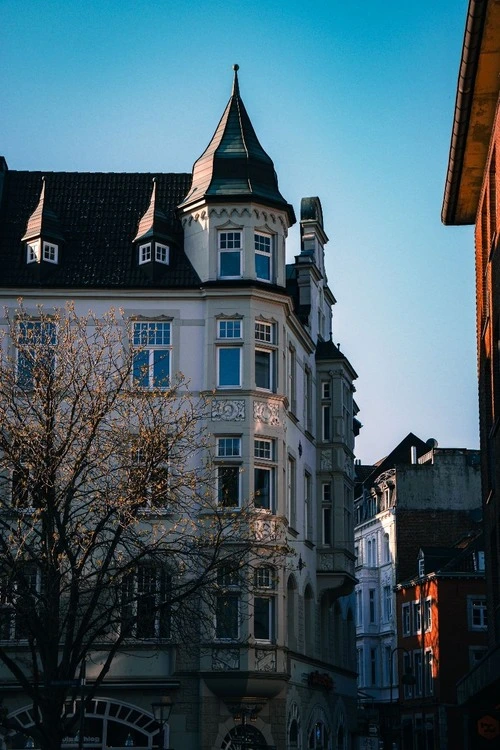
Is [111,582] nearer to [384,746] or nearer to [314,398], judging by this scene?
[314,398]

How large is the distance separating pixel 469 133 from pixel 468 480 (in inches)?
2490

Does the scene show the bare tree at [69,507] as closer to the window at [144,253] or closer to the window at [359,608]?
the window at [144,253]

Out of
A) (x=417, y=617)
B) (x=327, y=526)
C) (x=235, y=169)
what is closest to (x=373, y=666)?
(x=417, y=617)

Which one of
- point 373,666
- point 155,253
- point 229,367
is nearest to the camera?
point 229,367

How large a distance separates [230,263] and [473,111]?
17756mm

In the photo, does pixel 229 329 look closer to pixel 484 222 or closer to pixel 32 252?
pixel 32 252

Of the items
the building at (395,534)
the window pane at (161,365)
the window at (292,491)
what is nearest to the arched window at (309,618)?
the window at (292,491)

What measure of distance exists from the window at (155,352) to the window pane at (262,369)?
9.37 ft

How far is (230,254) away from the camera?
47.3 meters

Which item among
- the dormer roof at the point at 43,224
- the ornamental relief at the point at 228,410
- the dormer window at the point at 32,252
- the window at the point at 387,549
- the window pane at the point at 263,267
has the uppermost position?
the dormer roof at the point at 43,224

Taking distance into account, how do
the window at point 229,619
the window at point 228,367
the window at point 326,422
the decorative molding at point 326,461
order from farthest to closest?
1. the window at point 326,422
2. the decorative molding at point 326,461
3. the window at point 228,367
4. the window at point 229,619

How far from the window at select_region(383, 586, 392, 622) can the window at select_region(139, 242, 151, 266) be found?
53.8m

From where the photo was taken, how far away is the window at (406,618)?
3388 inches

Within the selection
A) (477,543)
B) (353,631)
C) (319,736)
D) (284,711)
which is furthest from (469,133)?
(477,543)
